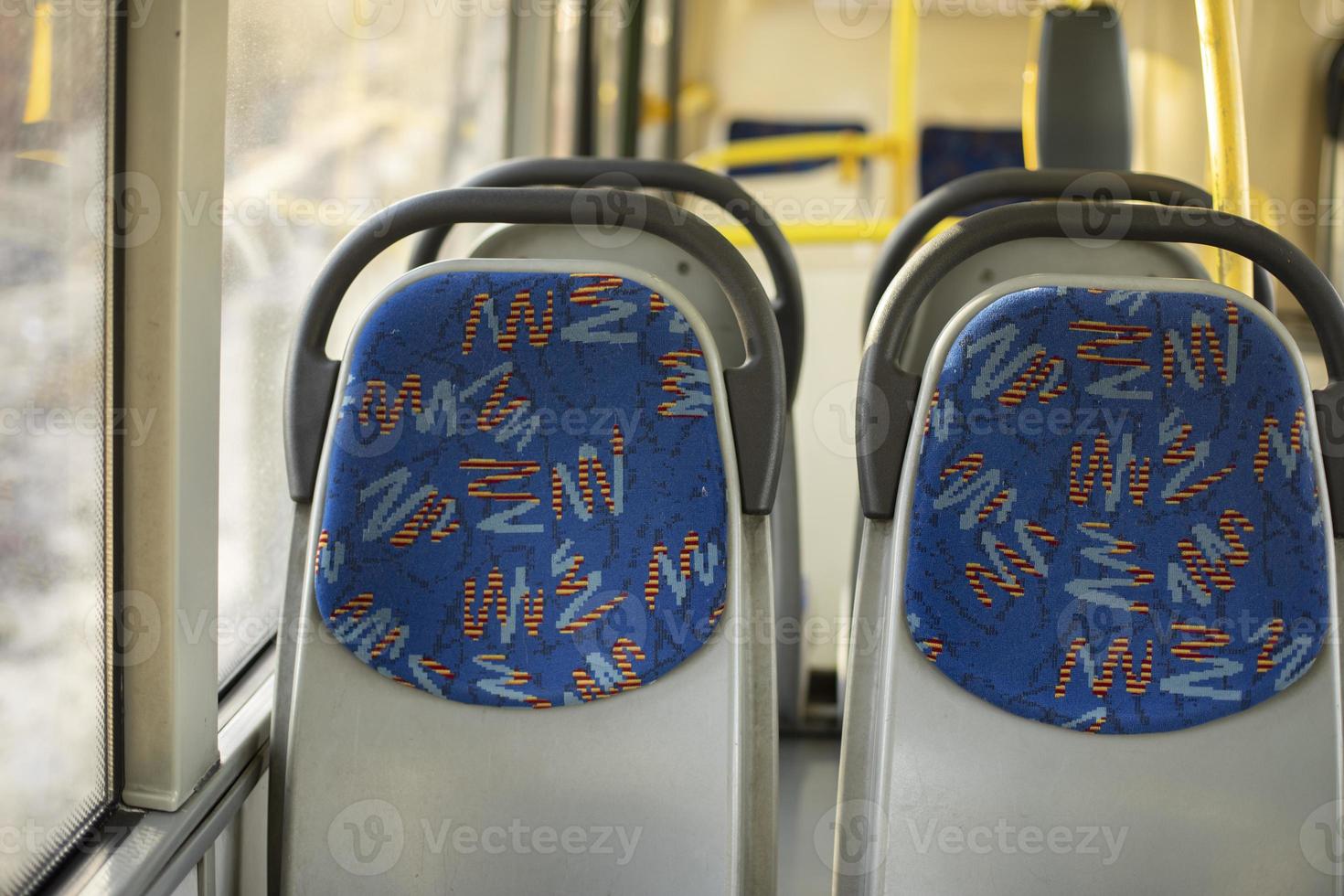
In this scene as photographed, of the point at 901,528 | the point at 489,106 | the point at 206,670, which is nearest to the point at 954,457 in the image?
the point at 901,528

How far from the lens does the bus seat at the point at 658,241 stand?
1.30m

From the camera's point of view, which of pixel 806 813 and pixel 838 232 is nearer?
pixel 806 813

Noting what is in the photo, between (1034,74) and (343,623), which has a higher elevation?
(1034,74)

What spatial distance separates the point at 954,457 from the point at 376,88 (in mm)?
1388

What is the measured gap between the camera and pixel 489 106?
111 inches

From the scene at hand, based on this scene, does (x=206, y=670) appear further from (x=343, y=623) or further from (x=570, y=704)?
(x=570, y=704)

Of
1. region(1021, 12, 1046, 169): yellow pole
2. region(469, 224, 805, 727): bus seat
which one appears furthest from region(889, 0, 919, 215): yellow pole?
region(469, 224, 805, 727): bus seat
